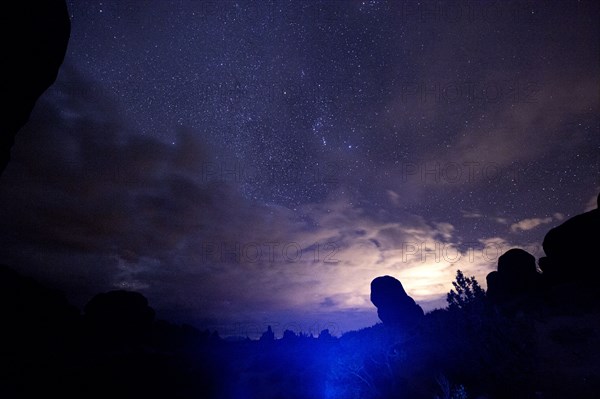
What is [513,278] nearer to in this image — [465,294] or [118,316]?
[465,294]

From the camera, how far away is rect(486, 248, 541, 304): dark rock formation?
3058cm

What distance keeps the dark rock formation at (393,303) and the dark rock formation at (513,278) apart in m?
13.0

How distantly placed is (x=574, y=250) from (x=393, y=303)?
82.6 ft

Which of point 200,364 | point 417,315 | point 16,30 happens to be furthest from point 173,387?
point 417,315

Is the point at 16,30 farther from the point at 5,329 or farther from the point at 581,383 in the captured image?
the point at 5,329

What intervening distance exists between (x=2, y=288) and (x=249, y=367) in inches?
1275

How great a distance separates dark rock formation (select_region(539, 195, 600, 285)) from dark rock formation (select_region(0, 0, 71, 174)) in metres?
42.1

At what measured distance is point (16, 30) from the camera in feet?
25.0

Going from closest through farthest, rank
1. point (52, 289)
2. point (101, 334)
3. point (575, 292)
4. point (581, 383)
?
point (581, 383), point (575, 292), point (52, 289), point (101, 334)

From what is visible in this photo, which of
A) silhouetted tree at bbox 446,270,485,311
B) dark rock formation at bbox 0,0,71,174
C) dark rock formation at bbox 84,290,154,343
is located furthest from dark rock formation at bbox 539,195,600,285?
dark rock formation at bbox 84,290,154,343

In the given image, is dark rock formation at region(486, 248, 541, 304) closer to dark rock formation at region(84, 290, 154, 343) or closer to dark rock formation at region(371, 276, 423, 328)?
dark rock formation at region(371, 276, 423, 328)

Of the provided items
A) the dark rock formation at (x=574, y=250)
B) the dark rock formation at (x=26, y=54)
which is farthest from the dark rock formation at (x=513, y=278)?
the dark rock formation at (x=26, y=54)

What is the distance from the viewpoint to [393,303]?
145 feet

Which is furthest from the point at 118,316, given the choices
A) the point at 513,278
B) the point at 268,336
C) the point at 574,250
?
the point at 574,250
